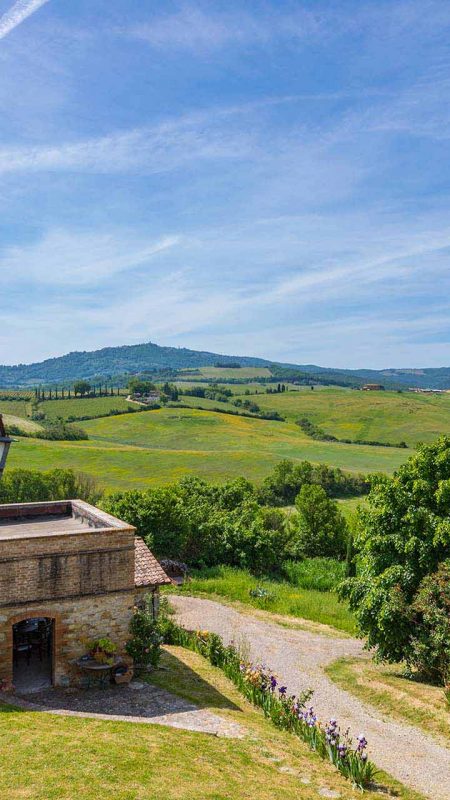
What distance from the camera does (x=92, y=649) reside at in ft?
52.9

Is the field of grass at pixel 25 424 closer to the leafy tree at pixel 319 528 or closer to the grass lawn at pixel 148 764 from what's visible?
the leafy tree at pixel 319 528

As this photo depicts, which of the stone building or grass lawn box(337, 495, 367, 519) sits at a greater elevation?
the stone building

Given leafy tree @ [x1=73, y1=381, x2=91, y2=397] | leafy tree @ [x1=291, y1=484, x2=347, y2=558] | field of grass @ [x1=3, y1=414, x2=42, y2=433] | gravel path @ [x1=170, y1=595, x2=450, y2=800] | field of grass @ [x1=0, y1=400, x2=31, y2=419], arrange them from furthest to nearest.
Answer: leafy tree @ [x1=73, y1=381, x2=91, y2=397], field of grass @ [x1=0, y1=400, x2=31, y2=419], field of grass @ [x1=3, y1=414, x2=42, y2=433], leafy tree @ [x1=291, y1=484, x2=347, y2=558], gravel path @ [x1=170, y1=595, x2=450, y2=800]

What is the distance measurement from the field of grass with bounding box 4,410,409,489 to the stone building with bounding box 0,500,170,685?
201 ft

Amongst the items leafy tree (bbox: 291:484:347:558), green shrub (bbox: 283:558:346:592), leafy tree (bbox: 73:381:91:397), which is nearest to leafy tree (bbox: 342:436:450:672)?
green shrub (bbox: 283:558:346:592)

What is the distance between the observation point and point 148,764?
11.4 metres

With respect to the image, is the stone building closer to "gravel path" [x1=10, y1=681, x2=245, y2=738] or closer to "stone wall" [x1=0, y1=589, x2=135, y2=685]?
"stone wall" [x1=0, y1=589, x2=135, y2=685]

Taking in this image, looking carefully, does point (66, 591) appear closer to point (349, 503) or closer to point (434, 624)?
point (434, 624)

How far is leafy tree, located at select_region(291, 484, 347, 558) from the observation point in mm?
52031

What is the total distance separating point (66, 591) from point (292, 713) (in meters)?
6.44

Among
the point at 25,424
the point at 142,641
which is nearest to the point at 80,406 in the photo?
the point at 25,424

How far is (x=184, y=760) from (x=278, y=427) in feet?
401

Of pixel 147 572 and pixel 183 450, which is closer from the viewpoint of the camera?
pixel 147 572

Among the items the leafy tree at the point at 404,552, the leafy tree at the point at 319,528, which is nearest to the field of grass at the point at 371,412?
the leafy tree at the point at 319,528
